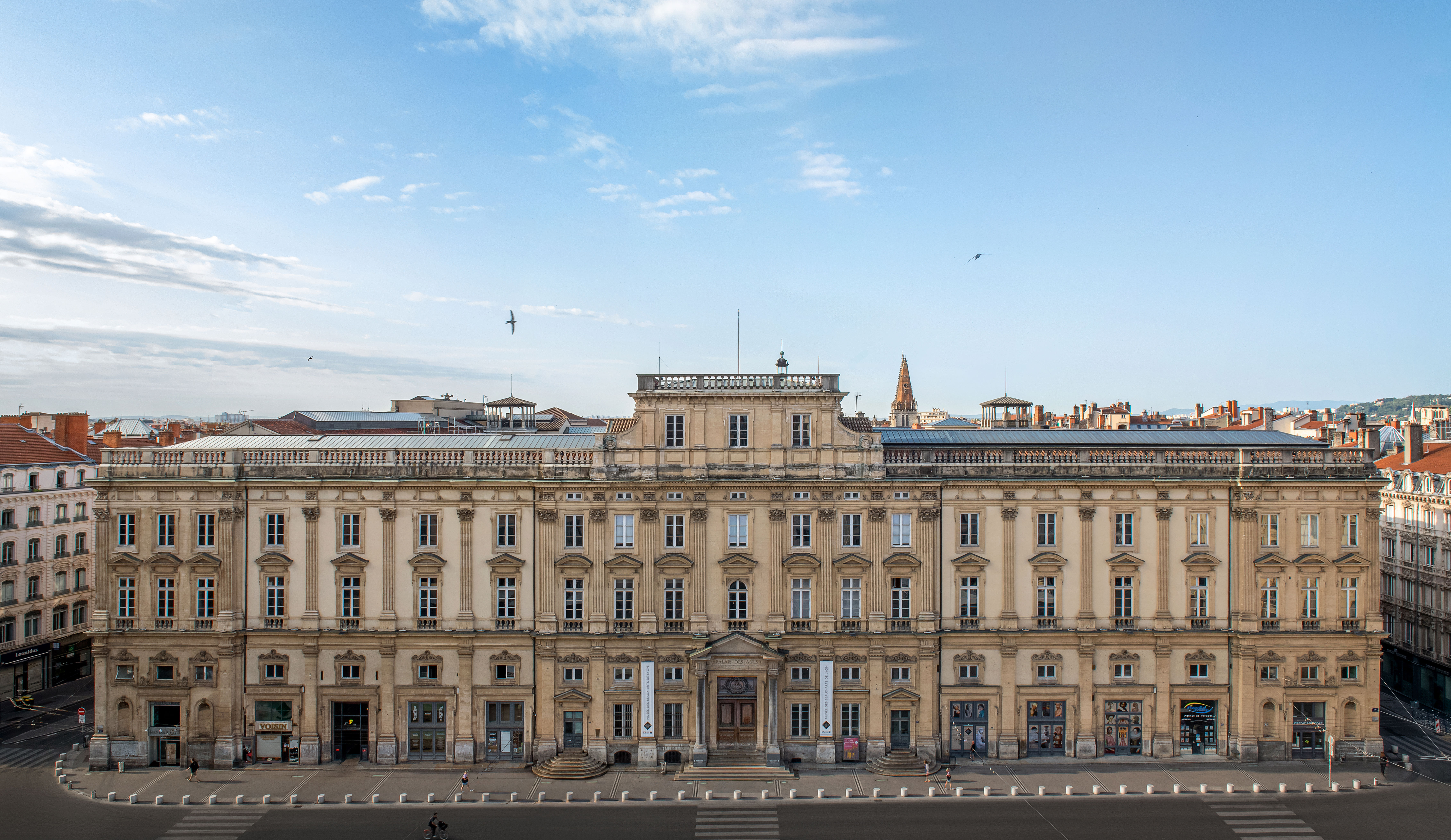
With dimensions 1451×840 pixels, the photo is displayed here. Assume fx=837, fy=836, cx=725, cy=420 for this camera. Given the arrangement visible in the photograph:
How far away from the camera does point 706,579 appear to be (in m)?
59.8

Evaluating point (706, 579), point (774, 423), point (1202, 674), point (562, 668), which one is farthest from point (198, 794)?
point (1202, 674)

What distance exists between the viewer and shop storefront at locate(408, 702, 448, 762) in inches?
2361

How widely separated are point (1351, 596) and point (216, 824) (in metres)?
77.3

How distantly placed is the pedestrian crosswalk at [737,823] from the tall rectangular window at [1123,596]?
28.5 metres

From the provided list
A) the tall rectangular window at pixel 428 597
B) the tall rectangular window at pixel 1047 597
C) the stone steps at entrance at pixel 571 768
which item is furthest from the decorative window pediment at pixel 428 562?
the tall rectangular window at pixel 1047 597

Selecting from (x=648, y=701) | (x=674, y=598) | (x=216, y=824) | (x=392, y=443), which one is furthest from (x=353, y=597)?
(x=674, y=598)

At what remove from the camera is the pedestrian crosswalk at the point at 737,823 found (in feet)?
159

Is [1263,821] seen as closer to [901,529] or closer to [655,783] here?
[901,529]

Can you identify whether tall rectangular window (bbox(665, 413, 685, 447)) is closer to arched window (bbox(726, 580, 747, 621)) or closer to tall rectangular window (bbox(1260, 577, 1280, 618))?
arched window (bbox(726, 580, 747, 621))

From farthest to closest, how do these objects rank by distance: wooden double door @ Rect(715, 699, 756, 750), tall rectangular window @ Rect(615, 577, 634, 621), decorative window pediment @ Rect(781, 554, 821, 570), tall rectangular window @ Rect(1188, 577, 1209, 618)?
tall rectangular window @ Rect(1188, 577, 1209, 618) < tall rectangular window @ Rect(615, 577, 634, 621) < decorative window pediment @ Rect(781, 554, 821, 570) < wooden double door @ Rect(715, 699, 756, 750)

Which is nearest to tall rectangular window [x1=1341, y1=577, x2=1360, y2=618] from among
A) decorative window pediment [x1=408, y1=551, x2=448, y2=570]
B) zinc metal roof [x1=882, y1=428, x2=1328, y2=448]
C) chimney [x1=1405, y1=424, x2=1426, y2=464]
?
zinc metal roof [x1=882, y1=428, x2=1328, y2=448]

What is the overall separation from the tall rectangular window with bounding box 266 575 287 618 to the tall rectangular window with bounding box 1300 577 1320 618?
240 ft

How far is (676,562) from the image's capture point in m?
59.6

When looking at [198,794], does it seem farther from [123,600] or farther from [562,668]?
[562,668]
